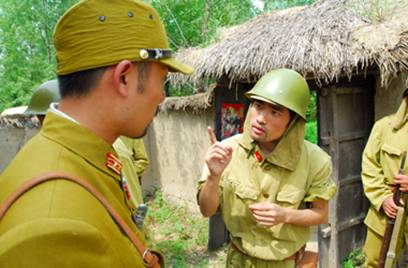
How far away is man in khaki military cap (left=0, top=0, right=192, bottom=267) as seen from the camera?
A: 816mm

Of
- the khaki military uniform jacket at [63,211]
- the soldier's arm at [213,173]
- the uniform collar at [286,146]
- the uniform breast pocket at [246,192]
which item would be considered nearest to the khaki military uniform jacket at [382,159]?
the uniform collar at [286,146]

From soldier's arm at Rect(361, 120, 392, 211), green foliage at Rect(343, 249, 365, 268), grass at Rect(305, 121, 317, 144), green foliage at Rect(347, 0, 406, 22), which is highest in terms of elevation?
green foliage at Rect(347, 0, 406, 22)

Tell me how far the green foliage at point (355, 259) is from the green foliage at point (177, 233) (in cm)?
183

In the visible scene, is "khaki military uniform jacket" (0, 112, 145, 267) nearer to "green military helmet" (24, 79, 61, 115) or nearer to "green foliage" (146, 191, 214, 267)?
"green military helmet" (24, 79, 61, 115)

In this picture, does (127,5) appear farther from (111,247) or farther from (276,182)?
(276,182)

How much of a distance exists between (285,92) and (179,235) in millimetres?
4356

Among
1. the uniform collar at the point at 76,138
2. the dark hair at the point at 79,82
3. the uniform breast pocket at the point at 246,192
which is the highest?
the dark hair at the point at 79,82

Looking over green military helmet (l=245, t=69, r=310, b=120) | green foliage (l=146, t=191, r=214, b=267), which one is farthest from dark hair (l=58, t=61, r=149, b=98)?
green foliage (l=146, t=191, r=214, b=267)

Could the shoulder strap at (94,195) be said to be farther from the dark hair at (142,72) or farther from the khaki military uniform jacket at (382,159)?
the khaki military uniform jacket at (382,159)

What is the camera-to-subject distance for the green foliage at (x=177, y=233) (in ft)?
17.2

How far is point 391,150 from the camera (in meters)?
3.29

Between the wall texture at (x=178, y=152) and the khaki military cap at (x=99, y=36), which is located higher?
the khaki military cap at (x=99, y=36)

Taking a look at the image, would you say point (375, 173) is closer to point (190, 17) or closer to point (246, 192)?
point (246, 192)

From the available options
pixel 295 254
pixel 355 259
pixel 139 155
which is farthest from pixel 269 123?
pixel 355 259
